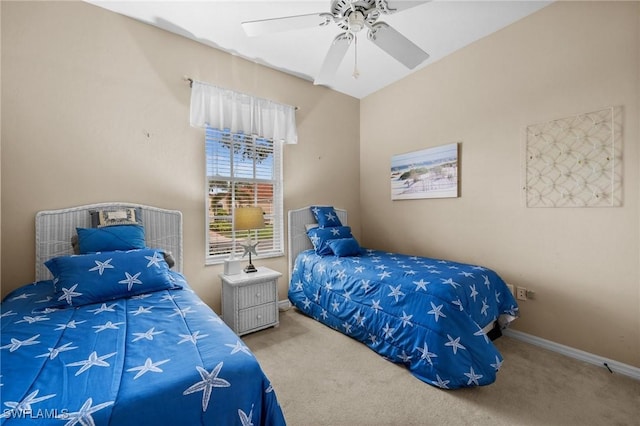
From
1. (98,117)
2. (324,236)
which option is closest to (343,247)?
(324,236)

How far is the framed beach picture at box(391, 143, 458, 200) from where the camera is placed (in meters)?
3.06

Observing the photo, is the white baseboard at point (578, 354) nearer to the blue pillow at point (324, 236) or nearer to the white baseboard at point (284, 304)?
the blue pillow at point (324, 236)

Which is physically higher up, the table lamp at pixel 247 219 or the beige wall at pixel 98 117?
the beige wall at pixel 98 117

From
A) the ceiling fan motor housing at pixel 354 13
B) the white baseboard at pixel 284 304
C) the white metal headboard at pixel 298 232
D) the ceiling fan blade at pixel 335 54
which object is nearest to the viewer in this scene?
the ceiling fan motor housing at pixel 354 13

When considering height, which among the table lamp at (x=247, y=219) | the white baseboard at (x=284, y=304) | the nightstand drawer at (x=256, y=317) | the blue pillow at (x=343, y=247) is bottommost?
the white baseboard at (x=284, y=304)

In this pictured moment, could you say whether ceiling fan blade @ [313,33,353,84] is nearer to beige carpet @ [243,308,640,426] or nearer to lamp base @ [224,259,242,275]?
lamp base @ [224,259,242,275]

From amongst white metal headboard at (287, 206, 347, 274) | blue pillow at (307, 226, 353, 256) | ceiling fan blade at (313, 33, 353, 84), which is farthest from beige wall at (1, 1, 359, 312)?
ceiling fan blade at (313, 33, 353, 84)

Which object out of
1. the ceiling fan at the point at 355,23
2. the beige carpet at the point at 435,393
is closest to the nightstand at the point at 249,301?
the beige carpet at the point at 435,393

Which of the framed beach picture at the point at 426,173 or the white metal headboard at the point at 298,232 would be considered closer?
the framed beach picture at the point at 426,173

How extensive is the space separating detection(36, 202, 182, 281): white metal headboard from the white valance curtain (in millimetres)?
999

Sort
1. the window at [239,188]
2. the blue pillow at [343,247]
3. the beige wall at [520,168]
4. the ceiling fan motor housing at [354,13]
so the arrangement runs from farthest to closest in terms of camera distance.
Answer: the blue pillow at [343,247], the window at [239,188], the beige wall at [520,168], the ceiling fan motor housing at [354,13]

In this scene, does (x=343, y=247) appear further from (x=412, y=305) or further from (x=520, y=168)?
(x=520, y=168)

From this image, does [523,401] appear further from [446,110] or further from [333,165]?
[333,165]

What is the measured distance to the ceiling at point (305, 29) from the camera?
2300 mm
